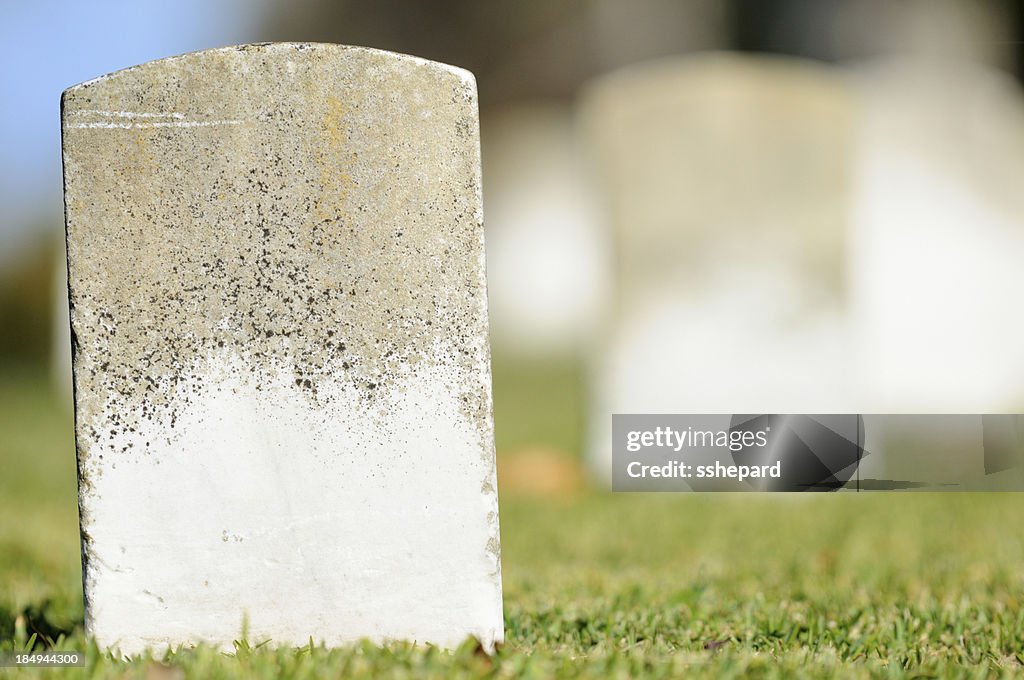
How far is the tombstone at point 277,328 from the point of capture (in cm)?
219

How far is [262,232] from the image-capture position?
2.20m

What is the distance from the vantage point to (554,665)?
2.04 m

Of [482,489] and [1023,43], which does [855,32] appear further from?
[482,489]

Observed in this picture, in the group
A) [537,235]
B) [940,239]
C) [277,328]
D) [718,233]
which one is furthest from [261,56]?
[537,235]

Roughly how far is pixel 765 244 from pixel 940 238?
316 cm

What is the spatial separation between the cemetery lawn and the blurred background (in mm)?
446

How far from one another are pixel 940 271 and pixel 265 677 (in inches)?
283

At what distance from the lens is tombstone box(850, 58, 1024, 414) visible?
7.70 meters

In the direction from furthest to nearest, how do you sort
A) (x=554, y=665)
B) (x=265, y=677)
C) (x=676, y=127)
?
(x=676, y=127)
(x=554, y=665)
(x=265, y=677)

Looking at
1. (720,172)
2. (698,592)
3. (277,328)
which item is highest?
(720,172)

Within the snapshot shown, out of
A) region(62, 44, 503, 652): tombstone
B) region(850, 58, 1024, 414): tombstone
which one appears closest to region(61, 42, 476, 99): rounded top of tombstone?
region(62, 44, 503, 652): tombstone

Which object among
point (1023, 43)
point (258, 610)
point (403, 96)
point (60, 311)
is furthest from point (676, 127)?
point (60, 311)

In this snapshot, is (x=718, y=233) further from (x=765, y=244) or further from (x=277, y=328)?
(x=277, y=328)

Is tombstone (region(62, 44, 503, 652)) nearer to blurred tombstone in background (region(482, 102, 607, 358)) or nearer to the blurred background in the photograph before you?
the blurred background
